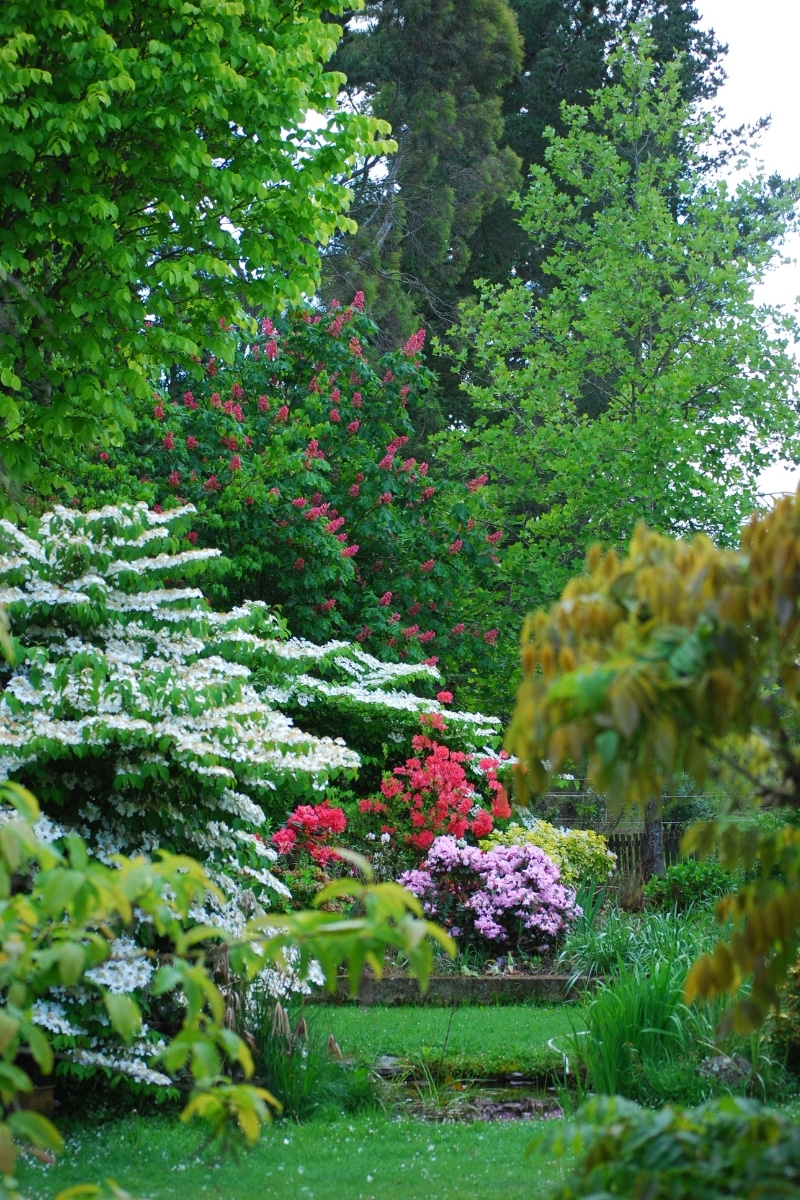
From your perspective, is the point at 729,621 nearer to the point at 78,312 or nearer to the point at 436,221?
the point at 78,312

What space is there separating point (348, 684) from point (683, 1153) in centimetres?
880

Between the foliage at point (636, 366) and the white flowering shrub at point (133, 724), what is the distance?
715 cm

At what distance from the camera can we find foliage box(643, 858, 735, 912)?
1009 cm

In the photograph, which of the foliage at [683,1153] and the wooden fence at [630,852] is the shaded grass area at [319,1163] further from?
the wooden fence at [630,852]

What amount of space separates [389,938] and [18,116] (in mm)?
6819

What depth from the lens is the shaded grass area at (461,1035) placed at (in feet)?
19.5

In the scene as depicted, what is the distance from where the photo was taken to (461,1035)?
6.54 meters

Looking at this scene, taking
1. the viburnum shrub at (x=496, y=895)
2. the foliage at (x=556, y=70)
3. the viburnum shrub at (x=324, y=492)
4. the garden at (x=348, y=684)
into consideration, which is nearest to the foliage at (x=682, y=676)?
the garden at (x=348, y=684)

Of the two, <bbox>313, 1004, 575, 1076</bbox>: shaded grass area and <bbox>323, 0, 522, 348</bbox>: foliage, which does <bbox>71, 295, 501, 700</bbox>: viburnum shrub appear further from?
<bbox>323, 0, 522, 348</bbox>: foliage

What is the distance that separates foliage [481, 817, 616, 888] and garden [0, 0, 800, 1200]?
0.04 metres

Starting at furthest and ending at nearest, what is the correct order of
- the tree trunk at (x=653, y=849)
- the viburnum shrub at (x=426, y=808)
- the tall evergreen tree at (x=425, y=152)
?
the tall evergreen tree at (x=425, y=152)
the tree trunk at (x=653, y=849)
the viburnum shrub at (x=426, y=808)

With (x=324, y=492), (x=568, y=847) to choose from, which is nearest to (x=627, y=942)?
(x=568, y=847)

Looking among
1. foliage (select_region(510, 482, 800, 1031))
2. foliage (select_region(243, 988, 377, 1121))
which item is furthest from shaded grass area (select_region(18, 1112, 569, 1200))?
foliage (select_region(510, 482, 800, 1031))

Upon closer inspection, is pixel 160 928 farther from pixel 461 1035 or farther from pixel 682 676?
pixel 461 1035
